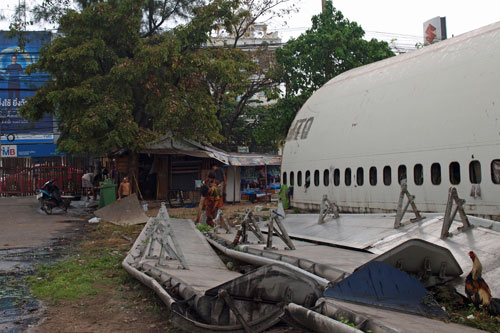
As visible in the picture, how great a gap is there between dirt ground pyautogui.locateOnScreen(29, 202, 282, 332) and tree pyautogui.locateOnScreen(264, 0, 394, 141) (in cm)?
2182

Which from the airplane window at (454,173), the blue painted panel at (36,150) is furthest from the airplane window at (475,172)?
the blue painted panel at (36,150)

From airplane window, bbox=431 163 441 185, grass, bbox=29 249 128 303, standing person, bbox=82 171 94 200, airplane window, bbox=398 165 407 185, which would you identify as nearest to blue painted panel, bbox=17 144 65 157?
standing person, bbox=82 171 94 200

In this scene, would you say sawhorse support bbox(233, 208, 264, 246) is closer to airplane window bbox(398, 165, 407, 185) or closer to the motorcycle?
airplane window bbox(398, 165, 407, 185)

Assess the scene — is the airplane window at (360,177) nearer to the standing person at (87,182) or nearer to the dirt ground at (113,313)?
the dirt ground at (113,313)

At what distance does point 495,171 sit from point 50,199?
670 inches

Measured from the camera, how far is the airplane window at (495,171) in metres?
11.9

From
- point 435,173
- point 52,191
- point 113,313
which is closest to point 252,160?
point 52,191

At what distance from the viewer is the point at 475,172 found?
492 inches

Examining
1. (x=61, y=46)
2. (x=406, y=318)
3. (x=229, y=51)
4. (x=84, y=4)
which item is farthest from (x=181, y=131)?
(x=406, y=318)

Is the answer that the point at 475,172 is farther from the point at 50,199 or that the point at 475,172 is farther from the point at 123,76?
the point at 50,199

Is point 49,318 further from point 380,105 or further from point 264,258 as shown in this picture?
point 380,105

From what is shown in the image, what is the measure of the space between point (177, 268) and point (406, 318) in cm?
418

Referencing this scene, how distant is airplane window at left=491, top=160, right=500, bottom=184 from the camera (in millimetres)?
11898

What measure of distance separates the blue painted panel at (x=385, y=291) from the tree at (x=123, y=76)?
17.3 meters
